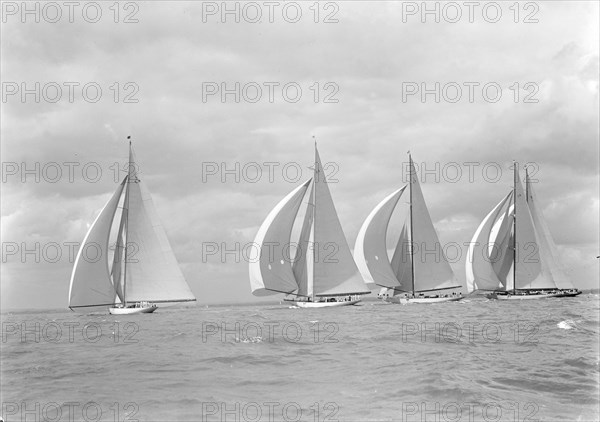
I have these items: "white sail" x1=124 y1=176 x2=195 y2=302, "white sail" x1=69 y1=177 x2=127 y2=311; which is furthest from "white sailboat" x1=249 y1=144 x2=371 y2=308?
"white sail" x1=69 y1=177 x2=127 y2=311

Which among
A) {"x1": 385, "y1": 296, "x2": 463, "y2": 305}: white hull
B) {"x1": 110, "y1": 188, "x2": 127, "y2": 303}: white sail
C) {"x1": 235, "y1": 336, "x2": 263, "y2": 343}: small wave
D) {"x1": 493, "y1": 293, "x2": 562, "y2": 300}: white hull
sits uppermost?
{"x1": 110, "y1": 188, "x2": 127, "y2": 303}: white sail

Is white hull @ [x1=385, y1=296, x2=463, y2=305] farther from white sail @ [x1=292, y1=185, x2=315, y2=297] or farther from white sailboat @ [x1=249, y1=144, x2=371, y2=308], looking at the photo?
white sail @ [x1=292, y1=185, x2=315, y2=297]

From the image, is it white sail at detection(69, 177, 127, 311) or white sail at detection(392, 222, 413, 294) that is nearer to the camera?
white sail at detection(69, 177, 127, 311)

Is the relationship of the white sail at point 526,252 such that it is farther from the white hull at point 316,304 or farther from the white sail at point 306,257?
the white sail at point 306,257

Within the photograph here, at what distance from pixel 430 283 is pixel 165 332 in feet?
141

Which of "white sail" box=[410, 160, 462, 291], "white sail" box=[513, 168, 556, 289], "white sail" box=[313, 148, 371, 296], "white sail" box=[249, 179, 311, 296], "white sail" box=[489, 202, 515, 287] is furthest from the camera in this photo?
"white sail" box=[489, 202, 515, 287]

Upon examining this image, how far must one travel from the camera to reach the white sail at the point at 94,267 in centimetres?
5466

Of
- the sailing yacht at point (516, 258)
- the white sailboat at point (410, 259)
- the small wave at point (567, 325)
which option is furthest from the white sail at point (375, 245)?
the small wave at point (567, 325)

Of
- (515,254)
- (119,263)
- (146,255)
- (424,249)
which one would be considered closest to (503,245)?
(515,254)

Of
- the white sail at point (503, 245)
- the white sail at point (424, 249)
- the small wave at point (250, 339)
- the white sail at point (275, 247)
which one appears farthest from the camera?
the white sail at point (503, 245)

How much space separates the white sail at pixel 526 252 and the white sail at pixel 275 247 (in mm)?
31194

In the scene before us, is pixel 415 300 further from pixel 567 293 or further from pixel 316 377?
pixel 316 377

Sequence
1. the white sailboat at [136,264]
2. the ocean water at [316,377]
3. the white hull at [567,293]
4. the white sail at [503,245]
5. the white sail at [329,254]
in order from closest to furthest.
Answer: the ocean water at [316,377] < the white sailboat at [136,264] < the white sail at [329,254] < the white sail at [503,245] < the white hull at [567,293]

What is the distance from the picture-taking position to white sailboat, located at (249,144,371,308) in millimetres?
60125
